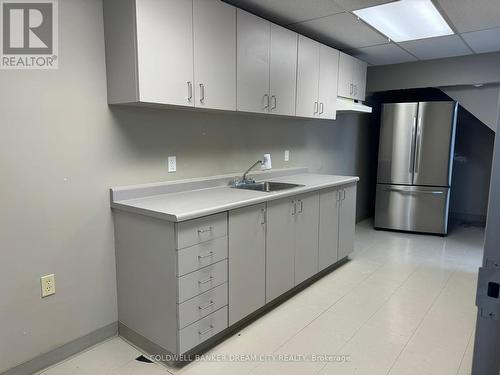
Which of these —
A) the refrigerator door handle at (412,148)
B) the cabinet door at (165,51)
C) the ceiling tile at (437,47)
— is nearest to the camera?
the cabinet door at (165,51)

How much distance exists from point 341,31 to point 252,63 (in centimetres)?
118

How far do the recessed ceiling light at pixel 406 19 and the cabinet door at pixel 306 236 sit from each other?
1549 millimetres

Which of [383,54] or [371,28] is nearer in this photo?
[371,28]

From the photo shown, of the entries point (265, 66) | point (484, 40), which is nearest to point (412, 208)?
point (484, 40)

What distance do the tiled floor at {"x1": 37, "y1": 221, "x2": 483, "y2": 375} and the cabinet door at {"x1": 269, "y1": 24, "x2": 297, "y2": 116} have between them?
159cm

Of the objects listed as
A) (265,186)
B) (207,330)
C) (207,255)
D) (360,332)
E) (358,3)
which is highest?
(358,3)

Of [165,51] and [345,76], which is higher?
[345,76]

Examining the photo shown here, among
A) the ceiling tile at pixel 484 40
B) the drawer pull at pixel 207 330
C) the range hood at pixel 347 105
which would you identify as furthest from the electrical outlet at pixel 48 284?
the ceiling tile at pixel 484 40

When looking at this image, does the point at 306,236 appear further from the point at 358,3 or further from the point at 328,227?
the point at 358,3

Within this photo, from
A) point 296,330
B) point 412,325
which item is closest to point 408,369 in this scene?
point 412,325

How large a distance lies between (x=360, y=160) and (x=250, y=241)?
3.45 meters

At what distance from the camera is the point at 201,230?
6.37 ft

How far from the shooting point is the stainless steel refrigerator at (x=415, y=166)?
14.7 ft

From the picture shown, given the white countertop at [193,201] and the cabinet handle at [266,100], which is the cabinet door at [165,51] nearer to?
the white countertop at [193,201]
